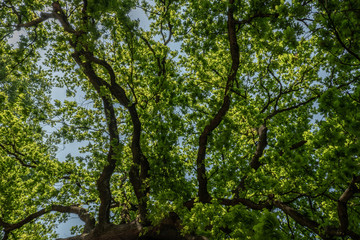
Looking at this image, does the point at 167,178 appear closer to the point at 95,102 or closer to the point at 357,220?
the point at 357,220

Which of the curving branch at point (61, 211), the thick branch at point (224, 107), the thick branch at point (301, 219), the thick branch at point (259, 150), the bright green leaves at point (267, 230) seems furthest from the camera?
the curving branch at point (61, 211)

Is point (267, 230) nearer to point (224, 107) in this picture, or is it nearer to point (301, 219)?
point (301, 219)

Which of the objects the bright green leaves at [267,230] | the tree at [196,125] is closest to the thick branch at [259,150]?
the tree at [196,125]

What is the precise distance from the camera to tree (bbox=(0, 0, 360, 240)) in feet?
15.9

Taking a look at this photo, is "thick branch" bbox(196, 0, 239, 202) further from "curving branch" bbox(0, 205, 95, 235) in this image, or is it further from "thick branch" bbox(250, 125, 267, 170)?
"curving branch" bbox(0, 205, 95, 235)

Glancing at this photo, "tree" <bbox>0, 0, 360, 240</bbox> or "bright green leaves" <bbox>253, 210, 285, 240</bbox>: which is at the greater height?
"tree" <bbox>0, 0, 360, 240</bbox>

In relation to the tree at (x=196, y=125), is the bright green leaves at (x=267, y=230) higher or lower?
lower

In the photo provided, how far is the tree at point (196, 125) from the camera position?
4.85 m

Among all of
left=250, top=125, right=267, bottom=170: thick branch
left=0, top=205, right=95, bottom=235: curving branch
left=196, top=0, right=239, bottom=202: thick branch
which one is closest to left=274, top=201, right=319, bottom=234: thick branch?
left=250, top=125, right=267, bottom=170: thick branch

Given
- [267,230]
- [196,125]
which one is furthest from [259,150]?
[267,230]

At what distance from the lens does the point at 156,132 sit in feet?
26.9

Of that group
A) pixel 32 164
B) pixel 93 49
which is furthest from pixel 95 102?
pixel 93 49

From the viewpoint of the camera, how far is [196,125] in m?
8.48

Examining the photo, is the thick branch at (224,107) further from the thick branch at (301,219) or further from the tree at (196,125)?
the thick branch at (301,219)
